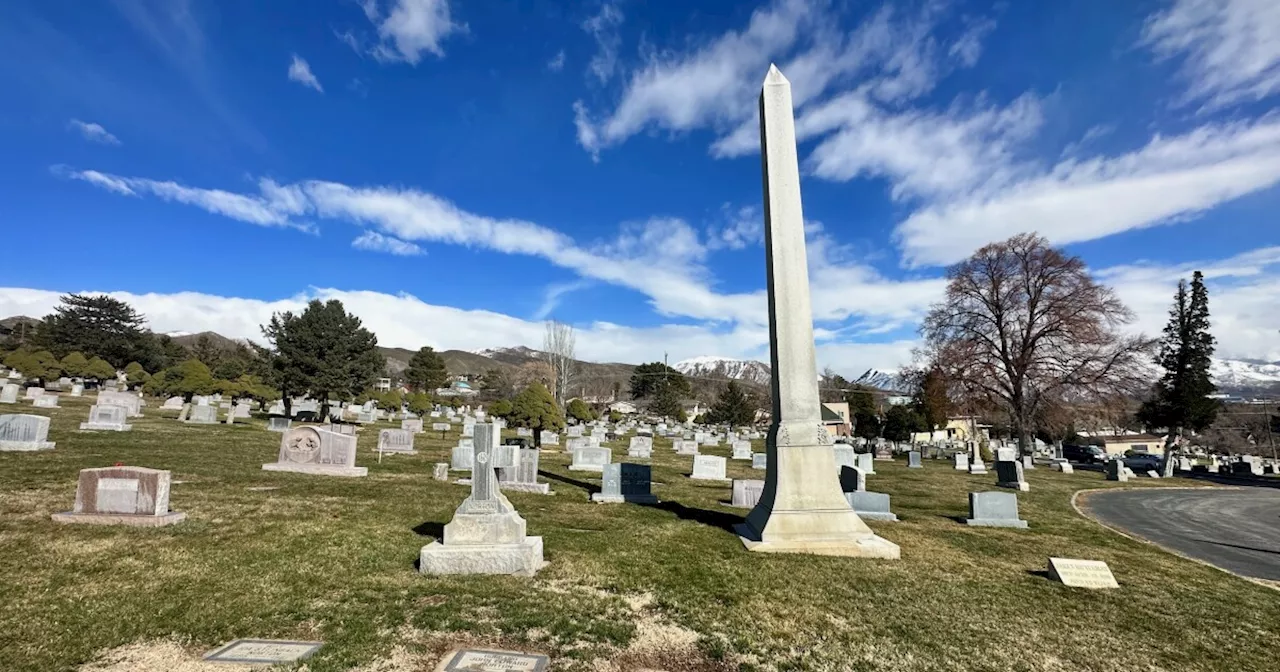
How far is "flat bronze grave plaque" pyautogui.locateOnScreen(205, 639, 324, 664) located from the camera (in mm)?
4004

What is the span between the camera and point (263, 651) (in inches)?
163

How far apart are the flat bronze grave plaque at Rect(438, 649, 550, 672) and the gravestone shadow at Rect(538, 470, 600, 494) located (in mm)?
9902

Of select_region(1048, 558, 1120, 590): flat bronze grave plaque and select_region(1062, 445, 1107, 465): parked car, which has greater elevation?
select_region(1048, 558, 1120, 590): flat bronze grave plaque

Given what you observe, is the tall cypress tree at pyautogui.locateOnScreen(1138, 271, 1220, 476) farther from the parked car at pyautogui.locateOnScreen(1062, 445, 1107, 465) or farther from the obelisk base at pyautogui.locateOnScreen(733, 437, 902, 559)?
the obelisk base at pyautogui.locateOnScreen(733, 437, 902, 559)

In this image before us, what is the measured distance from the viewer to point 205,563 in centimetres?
614

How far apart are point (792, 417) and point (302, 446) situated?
12.6 meters

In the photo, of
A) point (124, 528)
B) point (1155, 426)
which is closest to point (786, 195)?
point (124, 528)

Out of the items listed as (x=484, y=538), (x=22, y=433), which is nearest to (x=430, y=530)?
(x=484, y=538)

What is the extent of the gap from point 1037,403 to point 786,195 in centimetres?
2989

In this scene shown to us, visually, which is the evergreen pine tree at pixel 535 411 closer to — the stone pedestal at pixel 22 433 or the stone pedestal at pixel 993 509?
the stone pedestal at pixel 22 433

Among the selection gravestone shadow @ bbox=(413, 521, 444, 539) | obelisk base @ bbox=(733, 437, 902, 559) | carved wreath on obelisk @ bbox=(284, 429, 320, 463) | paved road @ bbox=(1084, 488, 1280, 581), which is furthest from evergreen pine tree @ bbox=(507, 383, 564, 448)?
paved road @ bbox=(1084, 488, 1280, 581)

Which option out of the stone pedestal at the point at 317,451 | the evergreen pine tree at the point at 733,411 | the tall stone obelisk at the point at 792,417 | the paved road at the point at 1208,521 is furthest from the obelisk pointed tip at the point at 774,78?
the evergreen pine tree at the point at 733,411

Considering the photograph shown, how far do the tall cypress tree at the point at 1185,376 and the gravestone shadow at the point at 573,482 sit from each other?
43.9m

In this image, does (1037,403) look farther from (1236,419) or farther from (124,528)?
(1236,419)
